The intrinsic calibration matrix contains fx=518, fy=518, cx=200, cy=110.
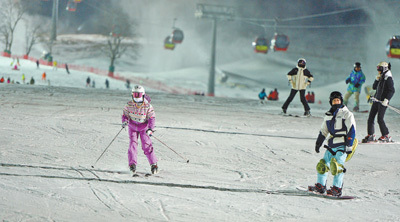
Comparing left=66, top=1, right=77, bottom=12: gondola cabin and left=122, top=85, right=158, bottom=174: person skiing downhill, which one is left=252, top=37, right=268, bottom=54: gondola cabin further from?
left=122, top=85, right=158, bottom=174: person skiing downhill

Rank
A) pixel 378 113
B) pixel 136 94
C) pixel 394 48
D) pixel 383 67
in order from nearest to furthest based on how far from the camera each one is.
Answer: pixel 136 94 → pixel 383 67 → pixel 378 113 → pixel 394 48

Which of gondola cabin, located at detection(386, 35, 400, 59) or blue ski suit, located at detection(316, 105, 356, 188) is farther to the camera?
gondola cabin, located at detection(386, 35, 400, 59)

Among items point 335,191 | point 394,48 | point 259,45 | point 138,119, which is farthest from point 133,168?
point 259,45

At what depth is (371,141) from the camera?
1096 centimetres

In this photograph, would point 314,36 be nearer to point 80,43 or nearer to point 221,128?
point 80,43

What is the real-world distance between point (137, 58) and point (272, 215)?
74.4m

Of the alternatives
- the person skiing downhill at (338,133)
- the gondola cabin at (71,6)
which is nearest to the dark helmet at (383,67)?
the person skiing downhill at (338,133)

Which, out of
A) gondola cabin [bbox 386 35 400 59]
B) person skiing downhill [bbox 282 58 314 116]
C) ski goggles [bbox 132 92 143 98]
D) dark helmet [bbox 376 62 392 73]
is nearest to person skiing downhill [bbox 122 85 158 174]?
ski goggles [bbox 132 92 143 98]

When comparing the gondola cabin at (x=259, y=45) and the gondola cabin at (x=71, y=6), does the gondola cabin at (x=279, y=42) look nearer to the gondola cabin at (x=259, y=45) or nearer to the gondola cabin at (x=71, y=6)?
the gondola cabin at (x=259, y=45)

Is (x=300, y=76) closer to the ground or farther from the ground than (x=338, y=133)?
farther from the ground

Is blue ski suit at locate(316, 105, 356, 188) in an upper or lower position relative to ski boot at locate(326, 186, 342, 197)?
upper

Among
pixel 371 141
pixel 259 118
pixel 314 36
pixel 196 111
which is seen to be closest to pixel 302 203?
pixel 371 141

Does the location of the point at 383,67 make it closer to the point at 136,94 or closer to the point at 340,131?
the point at 340,131

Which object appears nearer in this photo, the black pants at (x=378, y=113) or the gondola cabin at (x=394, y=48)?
the black pants at (x=378, y=113)
